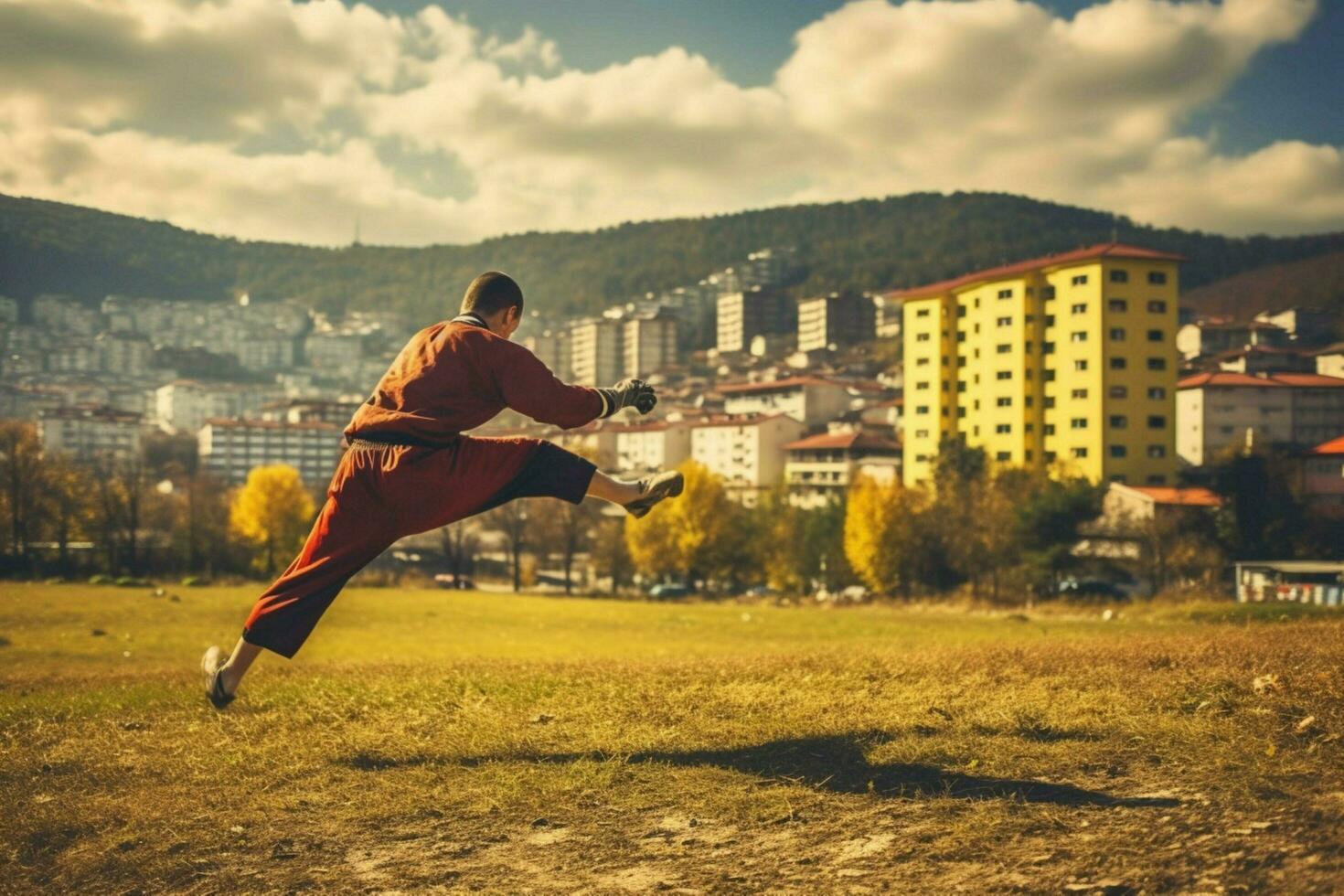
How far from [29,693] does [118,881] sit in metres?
7.72

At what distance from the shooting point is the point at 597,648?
105 ft

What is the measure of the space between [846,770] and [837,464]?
11577cm

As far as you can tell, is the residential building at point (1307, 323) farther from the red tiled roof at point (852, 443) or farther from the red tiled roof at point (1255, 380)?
the red tiled roof at point (852, 443)

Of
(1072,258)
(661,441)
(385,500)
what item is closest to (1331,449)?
(1072,258)

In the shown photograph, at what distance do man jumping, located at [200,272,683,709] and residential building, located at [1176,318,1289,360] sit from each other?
508ft

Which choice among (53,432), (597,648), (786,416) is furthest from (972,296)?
(53,432)

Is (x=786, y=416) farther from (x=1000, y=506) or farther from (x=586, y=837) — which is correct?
(x=586, y=837)

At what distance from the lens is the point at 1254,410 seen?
109 m

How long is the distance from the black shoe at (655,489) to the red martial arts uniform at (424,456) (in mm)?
533

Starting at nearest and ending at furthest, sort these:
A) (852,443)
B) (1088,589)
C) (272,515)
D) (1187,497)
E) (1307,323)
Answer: (1088,589), (1187,497), (272,515), (852,443), (1307,323)

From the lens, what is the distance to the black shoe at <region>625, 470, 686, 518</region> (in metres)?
7.32

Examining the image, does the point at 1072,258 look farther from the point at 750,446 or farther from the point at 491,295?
the point at 491,295

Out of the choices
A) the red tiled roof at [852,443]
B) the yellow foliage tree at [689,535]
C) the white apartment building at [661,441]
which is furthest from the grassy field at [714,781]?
the white apartment building at [661,441]

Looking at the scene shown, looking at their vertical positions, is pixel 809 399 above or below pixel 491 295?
above
